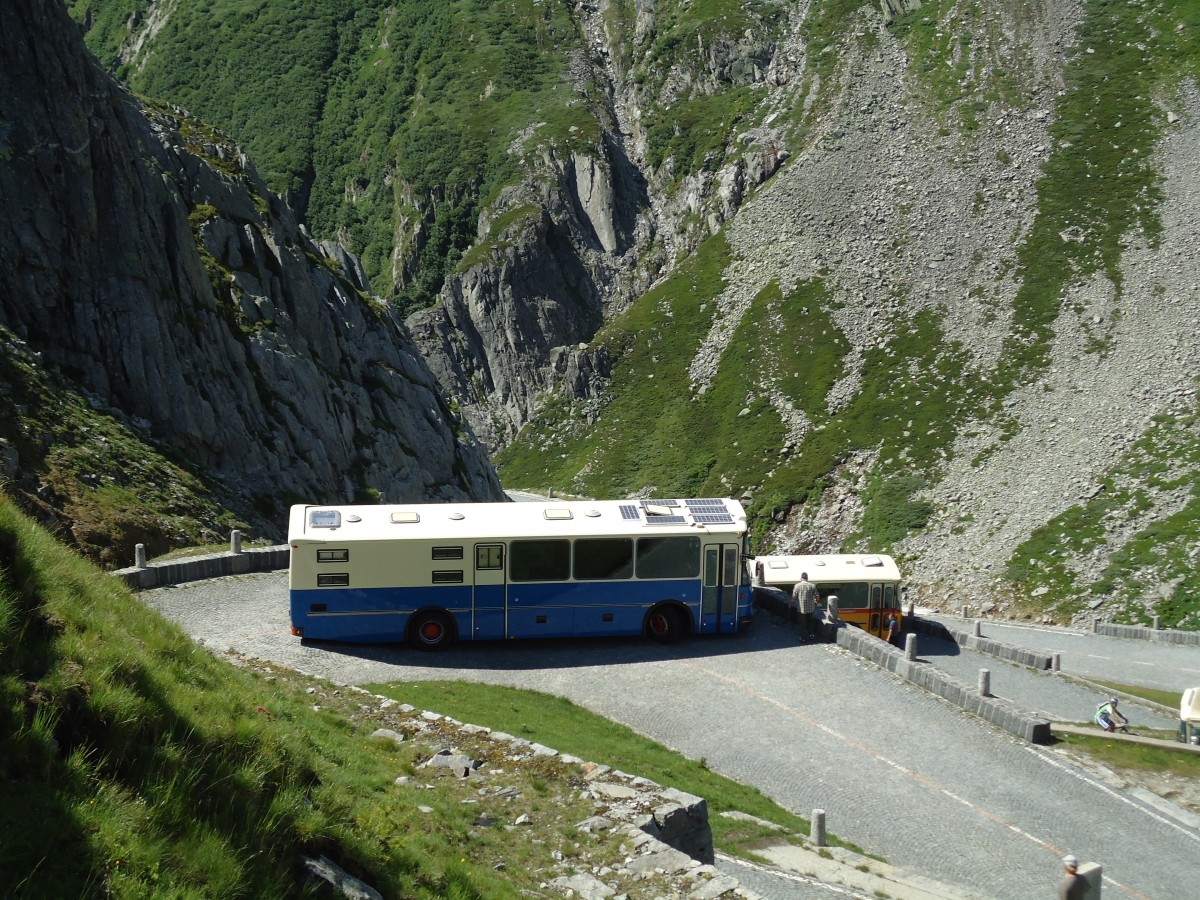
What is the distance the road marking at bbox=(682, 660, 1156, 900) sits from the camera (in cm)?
1820

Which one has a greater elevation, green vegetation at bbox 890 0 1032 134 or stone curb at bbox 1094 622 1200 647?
green vegetation at bbox 890 0 1032 134

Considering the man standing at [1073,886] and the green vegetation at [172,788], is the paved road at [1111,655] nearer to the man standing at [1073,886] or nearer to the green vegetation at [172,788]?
the man standing at [1073,886]

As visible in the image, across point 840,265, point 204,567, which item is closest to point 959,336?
point 840,265

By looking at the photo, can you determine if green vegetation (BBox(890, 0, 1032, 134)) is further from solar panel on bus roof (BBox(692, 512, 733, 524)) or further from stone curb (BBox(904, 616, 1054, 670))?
solar panel on bus roof (BBox(692, 512, 733, 524))

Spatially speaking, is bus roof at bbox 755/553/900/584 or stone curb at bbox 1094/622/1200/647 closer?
bus roof at bbox 755/553/900/584

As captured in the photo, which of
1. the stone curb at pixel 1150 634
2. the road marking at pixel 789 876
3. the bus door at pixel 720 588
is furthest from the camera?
the stone curb at pixel 1150 634

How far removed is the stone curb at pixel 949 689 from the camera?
23.5 metres

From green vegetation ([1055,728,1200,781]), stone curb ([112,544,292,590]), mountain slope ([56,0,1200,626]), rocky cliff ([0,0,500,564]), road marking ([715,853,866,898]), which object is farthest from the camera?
mountain slope ([56,0,1200,626])

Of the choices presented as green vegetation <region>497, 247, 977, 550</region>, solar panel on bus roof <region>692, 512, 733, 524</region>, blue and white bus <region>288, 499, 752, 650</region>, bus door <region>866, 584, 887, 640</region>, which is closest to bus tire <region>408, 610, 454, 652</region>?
blue and white bus <region>288, 499, 752, 650</region>

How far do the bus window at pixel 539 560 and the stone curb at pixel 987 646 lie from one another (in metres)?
19.2

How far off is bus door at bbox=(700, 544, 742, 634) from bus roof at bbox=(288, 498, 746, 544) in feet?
2.38

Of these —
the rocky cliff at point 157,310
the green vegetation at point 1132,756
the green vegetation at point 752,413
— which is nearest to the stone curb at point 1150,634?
the green vegetation at point 752,413

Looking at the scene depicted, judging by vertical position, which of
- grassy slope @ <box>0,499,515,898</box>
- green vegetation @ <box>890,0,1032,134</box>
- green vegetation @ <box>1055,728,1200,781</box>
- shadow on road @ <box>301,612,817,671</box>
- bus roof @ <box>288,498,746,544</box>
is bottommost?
green vegetation @ <box>1055,728,1200,781</box>

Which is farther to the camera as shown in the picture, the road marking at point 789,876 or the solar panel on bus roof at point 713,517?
the solar panel on bus roof at point 713,517
